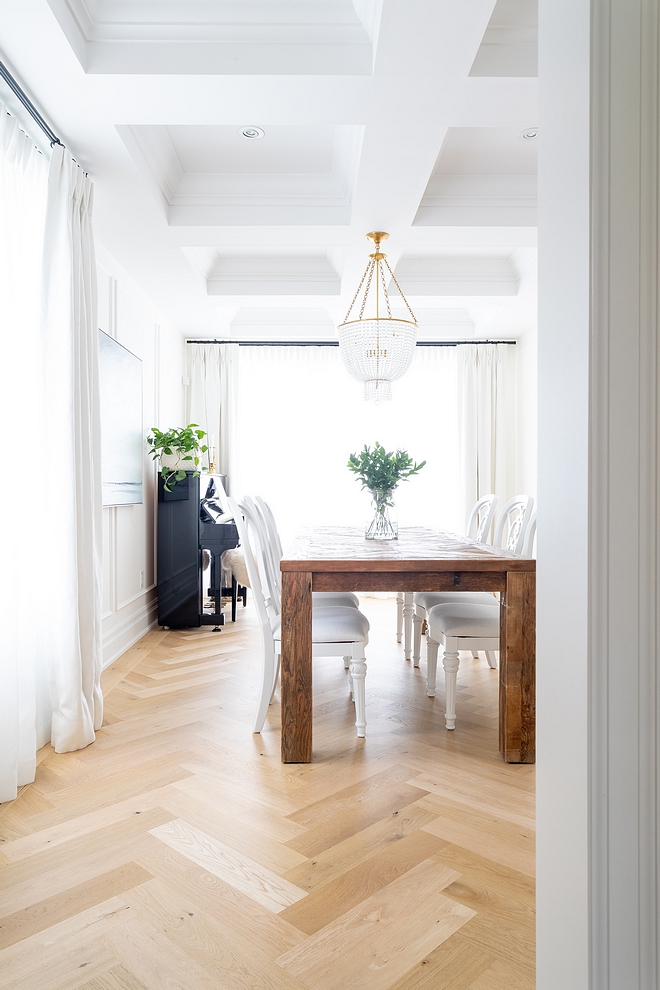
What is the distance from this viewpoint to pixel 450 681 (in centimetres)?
265

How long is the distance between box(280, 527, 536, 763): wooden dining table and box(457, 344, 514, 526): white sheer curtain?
396 centimetres

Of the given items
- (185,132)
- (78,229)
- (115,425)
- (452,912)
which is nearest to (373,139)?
(185,132)

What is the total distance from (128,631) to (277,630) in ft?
6.28

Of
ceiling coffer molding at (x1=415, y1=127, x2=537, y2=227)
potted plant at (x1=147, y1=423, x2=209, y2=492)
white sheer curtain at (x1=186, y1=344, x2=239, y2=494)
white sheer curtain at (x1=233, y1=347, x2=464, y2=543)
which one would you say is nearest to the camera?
ceiling coffer molding at (x1=415, y1=127, x2=537, y2=227)

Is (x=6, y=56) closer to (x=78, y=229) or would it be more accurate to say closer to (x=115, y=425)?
(x=78, y=229)

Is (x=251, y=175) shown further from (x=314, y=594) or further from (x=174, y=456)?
(x=314, y=594)

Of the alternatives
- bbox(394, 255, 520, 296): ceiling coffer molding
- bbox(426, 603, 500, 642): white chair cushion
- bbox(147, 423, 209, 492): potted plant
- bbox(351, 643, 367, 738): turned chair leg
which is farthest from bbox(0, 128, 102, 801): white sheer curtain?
bbox(394, 255, 520, 296): ceiling coffer molding

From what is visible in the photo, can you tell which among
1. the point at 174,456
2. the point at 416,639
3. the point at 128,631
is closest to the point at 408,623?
the point at 416,639

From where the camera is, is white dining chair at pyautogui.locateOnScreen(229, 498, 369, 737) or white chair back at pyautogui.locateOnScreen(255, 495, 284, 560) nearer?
white dining chair at pyautogui.locateOnScreen(229, 498, 369, 737)

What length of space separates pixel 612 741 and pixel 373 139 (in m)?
2.76

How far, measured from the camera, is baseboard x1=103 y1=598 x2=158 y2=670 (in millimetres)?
3754

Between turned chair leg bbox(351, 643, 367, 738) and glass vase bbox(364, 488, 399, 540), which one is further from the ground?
glass vase bbox(364, 488, 399, 540)

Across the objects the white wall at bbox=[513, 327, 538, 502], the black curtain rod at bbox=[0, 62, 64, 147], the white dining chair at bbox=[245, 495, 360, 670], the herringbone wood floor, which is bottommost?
the herringbone wood floor

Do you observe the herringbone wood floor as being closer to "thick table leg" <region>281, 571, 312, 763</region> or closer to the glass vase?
"thick table leg" <region>281, 571, 312, 763</region>
